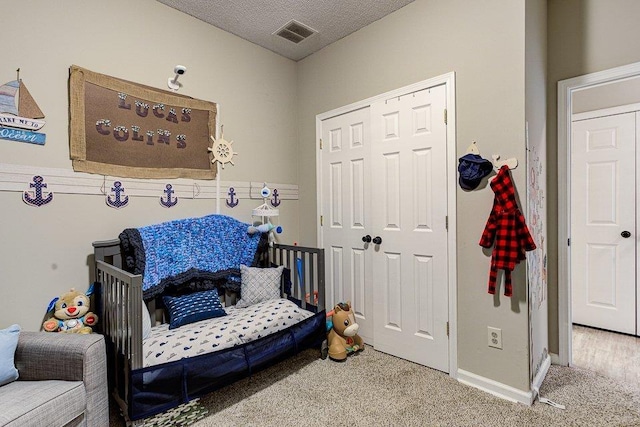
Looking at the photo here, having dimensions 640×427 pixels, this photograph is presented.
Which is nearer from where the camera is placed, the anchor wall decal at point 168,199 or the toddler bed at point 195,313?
the toddler bed at point 195,313

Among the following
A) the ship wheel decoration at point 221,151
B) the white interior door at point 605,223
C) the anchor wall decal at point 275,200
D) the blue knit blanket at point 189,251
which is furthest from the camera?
the anchor wall decal at point 275,200

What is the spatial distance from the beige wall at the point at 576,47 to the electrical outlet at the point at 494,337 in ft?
2.50

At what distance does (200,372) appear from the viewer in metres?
1.79

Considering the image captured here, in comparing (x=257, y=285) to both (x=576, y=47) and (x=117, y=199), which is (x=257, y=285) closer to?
(x=117, y=199)

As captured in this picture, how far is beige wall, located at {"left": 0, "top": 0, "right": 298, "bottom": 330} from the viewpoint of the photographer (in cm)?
190

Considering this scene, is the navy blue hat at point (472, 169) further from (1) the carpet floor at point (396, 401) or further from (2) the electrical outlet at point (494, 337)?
(1) the carpet floor at point (396, 401)

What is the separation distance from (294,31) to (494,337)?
281 centimetres

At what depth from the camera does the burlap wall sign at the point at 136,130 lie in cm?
212

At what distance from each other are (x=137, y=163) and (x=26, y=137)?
601mm

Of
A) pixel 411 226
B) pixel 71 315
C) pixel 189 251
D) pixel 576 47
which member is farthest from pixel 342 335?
pixel 576 47

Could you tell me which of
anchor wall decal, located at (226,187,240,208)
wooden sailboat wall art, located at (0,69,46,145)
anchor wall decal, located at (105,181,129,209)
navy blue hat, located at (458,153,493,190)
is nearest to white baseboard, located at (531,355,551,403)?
navy blue hat, located at (458,153,493,190)

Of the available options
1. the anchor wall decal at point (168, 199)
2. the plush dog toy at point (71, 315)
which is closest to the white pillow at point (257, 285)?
the anchor wall decal at point (168, 199)

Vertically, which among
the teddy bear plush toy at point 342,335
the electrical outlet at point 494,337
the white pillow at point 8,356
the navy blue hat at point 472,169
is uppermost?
the navy blue hat at point 472,169

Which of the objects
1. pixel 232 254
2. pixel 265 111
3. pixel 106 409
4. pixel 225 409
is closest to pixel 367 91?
pixel 265 111
